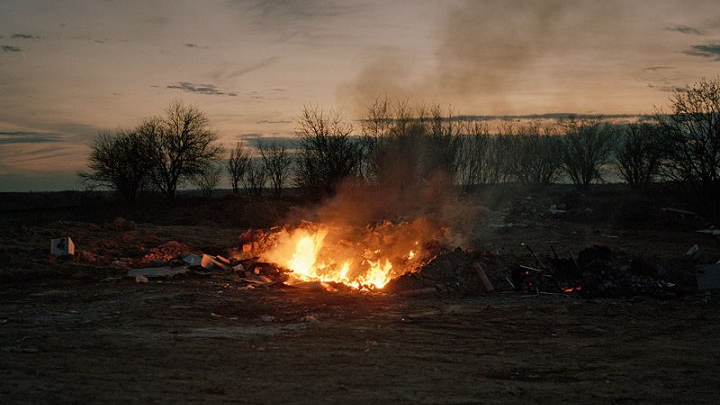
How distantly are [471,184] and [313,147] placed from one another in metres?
18.2

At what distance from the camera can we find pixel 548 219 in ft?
108

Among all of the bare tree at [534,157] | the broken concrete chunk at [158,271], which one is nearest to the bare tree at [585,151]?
the bare tree at [534,157]

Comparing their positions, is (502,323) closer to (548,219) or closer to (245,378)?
(245,378)

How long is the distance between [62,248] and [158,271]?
11.5 ft

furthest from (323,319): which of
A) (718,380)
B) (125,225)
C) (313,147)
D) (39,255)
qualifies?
(313,147)

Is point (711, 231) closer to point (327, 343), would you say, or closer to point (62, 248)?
point (327, 343)

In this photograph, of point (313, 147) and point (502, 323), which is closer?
point (502, 323)

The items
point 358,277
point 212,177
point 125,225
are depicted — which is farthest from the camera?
point 212,177

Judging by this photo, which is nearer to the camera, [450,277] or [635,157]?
[450,277]

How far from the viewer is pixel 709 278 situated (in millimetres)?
13922

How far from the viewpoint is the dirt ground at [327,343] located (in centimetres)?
638

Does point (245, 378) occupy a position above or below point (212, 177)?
below

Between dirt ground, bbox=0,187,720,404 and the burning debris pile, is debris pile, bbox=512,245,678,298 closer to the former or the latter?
dirt ground, bbox=0,187,720,404

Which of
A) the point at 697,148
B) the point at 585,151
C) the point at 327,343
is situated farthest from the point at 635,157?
the point at 327,343
